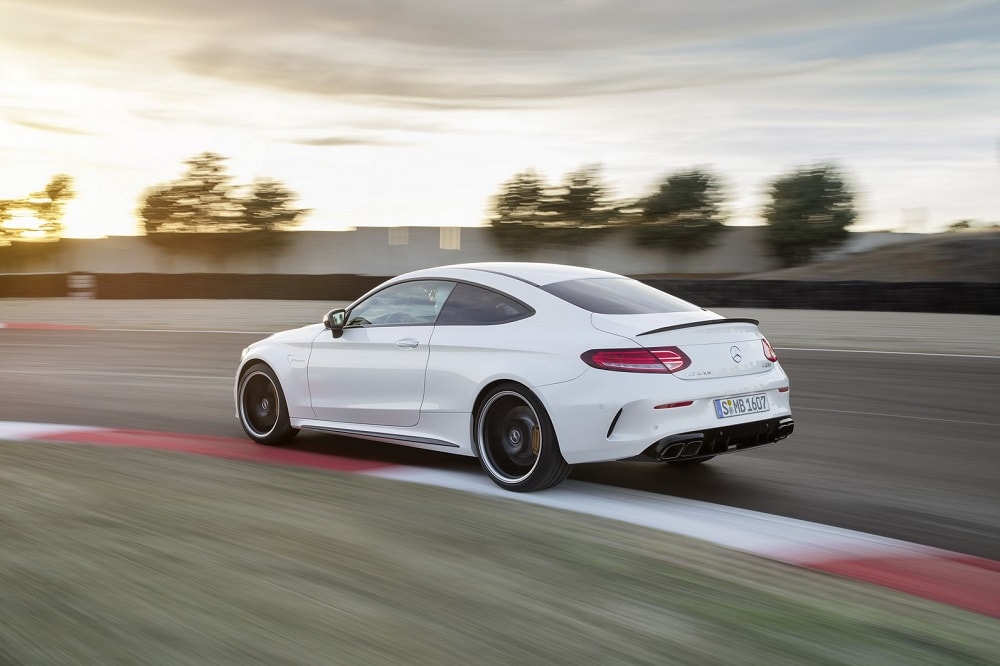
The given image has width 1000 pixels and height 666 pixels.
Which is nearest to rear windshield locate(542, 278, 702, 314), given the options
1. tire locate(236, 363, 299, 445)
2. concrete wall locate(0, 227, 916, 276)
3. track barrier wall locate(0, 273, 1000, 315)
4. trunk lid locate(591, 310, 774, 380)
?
trunk lid locate(591, 310, 774, 380)

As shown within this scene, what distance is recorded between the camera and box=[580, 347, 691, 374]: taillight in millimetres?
5562

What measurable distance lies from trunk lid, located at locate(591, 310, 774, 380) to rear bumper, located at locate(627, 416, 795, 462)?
0.31m

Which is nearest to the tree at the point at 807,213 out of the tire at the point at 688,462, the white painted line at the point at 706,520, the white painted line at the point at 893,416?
the white painted line at the point at 893,416

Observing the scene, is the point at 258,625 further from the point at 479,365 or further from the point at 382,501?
the point at 479,365

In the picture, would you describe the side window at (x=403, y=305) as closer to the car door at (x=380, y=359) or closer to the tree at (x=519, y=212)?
the car door at (x=380, y=359)

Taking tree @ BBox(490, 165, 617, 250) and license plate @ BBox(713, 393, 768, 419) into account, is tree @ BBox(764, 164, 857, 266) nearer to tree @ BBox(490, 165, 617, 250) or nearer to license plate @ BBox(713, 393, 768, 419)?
tree @ BBox(490, 165, 617, 250)

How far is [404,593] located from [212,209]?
189 feet

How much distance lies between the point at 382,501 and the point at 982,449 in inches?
183

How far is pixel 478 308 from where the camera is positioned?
638 cm

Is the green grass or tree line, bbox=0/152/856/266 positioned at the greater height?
tree line, bbox=0/152/856/266

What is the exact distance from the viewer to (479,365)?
6098 millimetres

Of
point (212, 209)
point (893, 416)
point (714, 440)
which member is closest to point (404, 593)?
point (714, 440)

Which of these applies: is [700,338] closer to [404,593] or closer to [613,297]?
[613,297]

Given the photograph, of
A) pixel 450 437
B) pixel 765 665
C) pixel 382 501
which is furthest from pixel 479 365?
pixel 765 665
